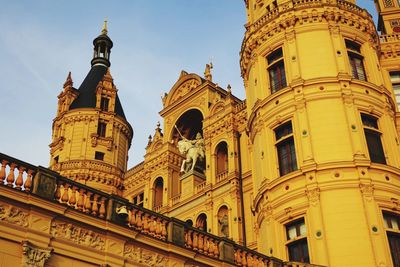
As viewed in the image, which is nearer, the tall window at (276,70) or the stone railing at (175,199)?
the tall window at (276,70)

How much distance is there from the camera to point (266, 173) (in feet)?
94.1

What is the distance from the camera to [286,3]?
3209 cm

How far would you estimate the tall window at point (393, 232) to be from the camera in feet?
80.2

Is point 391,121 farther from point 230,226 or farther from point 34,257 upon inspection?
point 34,257

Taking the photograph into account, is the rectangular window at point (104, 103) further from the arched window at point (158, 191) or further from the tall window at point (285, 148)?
the tall window at point (285, 148)

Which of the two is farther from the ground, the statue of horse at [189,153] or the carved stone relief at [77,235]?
the statue of horse at [189,153]

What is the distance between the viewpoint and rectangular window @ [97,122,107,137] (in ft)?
171

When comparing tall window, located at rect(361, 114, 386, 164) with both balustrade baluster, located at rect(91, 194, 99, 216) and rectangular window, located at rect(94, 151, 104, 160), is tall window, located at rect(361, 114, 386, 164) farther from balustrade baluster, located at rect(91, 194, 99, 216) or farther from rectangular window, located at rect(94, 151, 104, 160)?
rectangular window, located at rect(94, 151, 104, 160)

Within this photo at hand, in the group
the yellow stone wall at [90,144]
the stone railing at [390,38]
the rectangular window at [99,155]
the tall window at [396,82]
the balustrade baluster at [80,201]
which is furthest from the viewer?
the rectangular window at [99,155]

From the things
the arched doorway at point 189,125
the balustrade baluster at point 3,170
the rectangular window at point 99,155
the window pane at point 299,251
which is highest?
the rectangular window at point 99,155

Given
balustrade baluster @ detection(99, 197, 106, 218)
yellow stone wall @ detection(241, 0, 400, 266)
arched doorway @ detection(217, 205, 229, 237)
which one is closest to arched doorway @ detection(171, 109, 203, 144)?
arched doorway @ detection(217, 205, 229, 237)

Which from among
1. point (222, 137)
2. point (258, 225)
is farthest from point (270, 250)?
point (222, 137)

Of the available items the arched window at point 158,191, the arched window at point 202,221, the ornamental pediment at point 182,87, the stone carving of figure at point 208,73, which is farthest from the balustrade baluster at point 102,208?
the ornamental pediment at point 182,87

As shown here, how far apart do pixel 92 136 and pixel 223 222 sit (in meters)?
18.8
